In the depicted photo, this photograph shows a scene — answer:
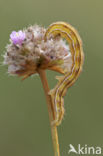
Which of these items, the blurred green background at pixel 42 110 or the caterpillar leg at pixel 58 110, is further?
the blurred green background at pixel 42 110

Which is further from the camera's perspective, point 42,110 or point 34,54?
point 42,110

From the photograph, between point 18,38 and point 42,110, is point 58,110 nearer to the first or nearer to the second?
point 18,38

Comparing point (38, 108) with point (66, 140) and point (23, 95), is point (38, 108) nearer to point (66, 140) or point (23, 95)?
point (23, 95)

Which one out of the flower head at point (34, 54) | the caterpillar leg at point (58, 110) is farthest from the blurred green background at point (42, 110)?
the caterpillar leg at point (58, 110)

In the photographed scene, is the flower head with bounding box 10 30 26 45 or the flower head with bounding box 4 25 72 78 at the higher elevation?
the flower head with bounding box 10 30 26 45

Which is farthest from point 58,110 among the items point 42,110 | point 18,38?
point 42,110

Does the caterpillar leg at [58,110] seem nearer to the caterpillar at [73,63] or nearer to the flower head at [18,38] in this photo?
the caterpillar at [73,63]

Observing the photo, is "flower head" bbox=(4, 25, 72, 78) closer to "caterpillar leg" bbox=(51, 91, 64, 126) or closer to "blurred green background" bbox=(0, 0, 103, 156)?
"caterpillar leg" bbox=(51, 91, 64, 126)

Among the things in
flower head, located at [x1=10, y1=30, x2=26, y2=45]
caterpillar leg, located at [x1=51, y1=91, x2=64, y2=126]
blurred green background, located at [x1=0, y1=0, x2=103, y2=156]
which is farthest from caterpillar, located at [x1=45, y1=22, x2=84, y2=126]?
blurred green background, located at [x1=0, y1=0, x2=103, y2=156]
